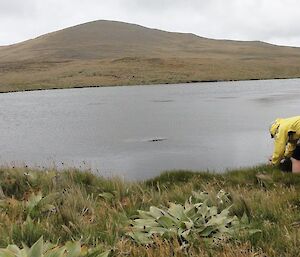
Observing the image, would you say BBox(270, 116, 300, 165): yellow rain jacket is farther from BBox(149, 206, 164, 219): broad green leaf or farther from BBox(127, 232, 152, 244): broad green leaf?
BBox(127, 232, 152, 244): broad green leaf

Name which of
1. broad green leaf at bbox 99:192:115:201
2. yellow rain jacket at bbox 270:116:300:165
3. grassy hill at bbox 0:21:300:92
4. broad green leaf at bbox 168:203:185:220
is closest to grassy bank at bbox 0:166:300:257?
broad green leaf at bbox 99:192:115:201

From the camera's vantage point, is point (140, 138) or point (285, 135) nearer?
point (285, 135)

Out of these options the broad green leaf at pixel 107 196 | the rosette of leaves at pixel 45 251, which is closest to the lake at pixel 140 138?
the broad green leaf at pixel 107 196

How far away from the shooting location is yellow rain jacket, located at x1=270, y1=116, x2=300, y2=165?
827cm

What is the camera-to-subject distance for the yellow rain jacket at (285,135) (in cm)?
827

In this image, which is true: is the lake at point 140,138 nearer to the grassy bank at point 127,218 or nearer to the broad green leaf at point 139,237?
the grassy bank at point 127,218

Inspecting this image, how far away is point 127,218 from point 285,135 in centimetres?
423

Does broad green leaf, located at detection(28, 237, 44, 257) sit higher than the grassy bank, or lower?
higher

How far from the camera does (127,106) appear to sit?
32.0 metres

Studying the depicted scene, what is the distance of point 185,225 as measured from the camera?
4391mm

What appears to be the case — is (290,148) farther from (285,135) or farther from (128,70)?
(128,70)

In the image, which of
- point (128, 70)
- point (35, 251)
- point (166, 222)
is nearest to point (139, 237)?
point (166, 222)

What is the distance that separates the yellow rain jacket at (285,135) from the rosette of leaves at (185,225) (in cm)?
385

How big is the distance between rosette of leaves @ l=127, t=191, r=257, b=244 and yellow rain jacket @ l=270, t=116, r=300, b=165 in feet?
12.6
